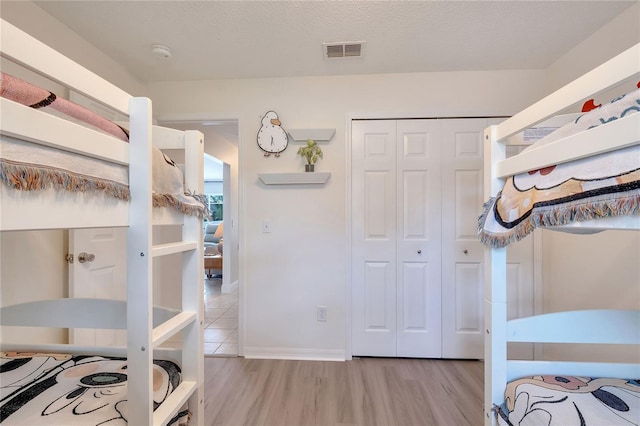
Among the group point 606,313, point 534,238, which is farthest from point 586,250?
point 606,313

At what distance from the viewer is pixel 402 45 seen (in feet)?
6.06

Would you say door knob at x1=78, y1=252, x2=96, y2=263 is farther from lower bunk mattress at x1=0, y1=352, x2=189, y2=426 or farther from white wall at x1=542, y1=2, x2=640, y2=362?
white wall at x1=542, y1=2, x2=640, y2=362

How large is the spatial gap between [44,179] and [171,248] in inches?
15.2

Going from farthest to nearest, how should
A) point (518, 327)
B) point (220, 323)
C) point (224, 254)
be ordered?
point (224, 254) → point (220, 323) → point (518, 327)

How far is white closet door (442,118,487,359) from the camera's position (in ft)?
7.11

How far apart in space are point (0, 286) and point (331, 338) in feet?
6.55

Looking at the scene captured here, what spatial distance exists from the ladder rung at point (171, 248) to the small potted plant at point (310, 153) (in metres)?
1.32

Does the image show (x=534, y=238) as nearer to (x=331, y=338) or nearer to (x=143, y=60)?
(x=331, y=338)

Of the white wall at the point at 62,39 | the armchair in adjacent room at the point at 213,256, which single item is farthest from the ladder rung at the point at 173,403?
the armchair in adjacent room at the point at 213,256

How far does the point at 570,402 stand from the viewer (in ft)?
2.55

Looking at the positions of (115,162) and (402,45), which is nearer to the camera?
(115,162)

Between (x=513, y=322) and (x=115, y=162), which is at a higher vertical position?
(x=115, y=162)

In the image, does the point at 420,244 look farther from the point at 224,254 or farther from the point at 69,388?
the point at 224,254

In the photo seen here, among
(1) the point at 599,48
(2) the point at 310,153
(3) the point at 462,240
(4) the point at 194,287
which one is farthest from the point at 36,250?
(1) the point at 599,48
